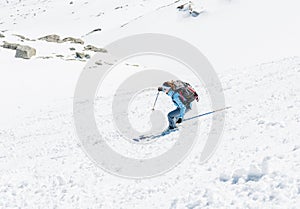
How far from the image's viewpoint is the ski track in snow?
26.7 feet

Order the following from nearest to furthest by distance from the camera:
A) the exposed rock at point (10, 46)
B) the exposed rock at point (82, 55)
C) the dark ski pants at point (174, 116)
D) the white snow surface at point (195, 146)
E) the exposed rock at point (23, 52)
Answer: the white snow surface at point (195, 146) → the dark ski pants at point (174, 116) → the exposed rock at point (23, 52) → the exposed rock at point (10, 46) → the exposed rock at point (82, 55)

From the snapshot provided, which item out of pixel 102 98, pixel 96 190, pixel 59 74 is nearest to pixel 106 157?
pixel 96 190

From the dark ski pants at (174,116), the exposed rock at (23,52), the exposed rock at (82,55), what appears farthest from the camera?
the exposed rock at (82,55)

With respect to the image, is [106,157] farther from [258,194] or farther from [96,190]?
[258,194]

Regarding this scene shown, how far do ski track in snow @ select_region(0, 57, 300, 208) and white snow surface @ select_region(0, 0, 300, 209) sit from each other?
31 mm

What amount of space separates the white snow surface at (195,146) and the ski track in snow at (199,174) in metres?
0.03

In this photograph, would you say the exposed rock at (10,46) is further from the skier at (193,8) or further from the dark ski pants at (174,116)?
the dark ski pants at (174,116)

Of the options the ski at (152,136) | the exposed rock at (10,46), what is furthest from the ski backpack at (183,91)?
the exposed rock at (10,46)

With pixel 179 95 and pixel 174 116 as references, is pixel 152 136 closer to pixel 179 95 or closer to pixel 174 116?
pixel 174 116

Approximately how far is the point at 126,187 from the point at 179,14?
44.4 m

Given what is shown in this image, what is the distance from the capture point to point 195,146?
12.2 meters

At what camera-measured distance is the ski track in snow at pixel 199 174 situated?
320 inches

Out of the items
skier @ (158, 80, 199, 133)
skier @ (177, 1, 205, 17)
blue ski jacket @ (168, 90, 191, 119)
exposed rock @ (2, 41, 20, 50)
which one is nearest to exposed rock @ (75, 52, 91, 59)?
exposed rock @ (2, 41, 20, 50)

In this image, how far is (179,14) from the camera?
51.7 metres
